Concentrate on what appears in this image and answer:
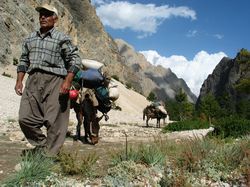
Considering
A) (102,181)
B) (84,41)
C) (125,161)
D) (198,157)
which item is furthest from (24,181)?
(84,41)

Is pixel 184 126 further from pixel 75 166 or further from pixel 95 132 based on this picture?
pixel 75 166

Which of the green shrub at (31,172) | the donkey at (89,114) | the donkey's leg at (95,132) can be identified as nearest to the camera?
the green shrub at (31,172)

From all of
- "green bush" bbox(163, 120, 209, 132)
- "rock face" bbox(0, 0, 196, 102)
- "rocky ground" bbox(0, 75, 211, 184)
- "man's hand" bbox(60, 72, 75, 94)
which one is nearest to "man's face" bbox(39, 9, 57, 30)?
"man's hand" bbox(60, 72, 75, 94)

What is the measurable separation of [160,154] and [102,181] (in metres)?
1.15

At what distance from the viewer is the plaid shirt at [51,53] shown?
21.3ft

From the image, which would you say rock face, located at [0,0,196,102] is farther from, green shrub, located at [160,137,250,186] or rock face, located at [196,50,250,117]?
rock face, located at [196,50,250,117]

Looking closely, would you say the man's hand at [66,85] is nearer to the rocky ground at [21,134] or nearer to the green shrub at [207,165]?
the rocky ground at [21,134]

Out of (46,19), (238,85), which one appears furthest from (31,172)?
(238,85)

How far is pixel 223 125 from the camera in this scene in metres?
14.1

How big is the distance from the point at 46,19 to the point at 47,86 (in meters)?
0.94

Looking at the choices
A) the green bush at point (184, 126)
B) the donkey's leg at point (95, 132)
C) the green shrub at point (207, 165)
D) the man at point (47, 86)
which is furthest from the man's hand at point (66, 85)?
the green bush at point (184, 126)

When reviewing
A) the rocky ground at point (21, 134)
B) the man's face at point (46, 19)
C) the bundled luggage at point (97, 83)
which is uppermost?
the man's face at point (46, 19)

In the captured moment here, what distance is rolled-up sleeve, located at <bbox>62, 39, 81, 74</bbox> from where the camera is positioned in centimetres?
659

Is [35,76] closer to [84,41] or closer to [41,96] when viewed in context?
[41,96]
